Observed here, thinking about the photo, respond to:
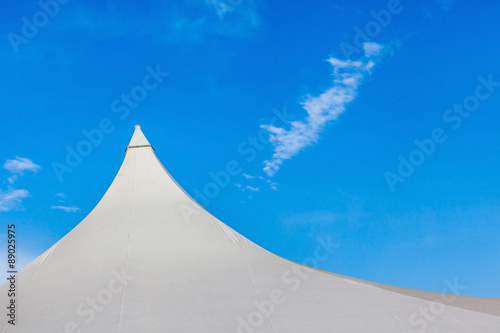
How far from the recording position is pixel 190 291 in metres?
5.96

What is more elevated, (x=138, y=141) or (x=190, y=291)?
(x=138, y=141)

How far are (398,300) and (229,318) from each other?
2.26 metres

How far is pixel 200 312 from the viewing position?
17.9ft

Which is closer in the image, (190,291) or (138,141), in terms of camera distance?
(190,291)

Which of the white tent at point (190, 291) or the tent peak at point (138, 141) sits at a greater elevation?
the tent peak at point (138, 141)

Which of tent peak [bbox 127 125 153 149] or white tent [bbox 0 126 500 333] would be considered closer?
white tent [bbox 0 126 500 333]

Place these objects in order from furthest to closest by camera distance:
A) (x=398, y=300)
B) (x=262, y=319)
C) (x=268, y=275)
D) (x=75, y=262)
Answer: (x=75, y=262), (x=268, y=275), (x=398, y=300), (x=262, y=319)

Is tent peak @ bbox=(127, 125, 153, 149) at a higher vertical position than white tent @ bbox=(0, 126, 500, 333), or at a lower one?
higher

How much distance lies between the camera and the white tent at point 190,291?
5.32m

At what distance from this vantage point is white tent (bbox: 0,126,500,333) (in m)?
5.32

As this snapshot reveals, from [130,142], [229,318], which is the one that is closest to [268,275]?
[229,318]

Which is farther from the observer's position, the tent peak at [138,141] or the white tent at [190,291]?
the tent peak at [138,141]

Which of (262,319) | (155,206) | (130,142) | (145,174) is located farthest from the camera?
(130,142)

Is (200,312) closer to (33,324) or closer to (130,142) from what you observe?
(33,324)
